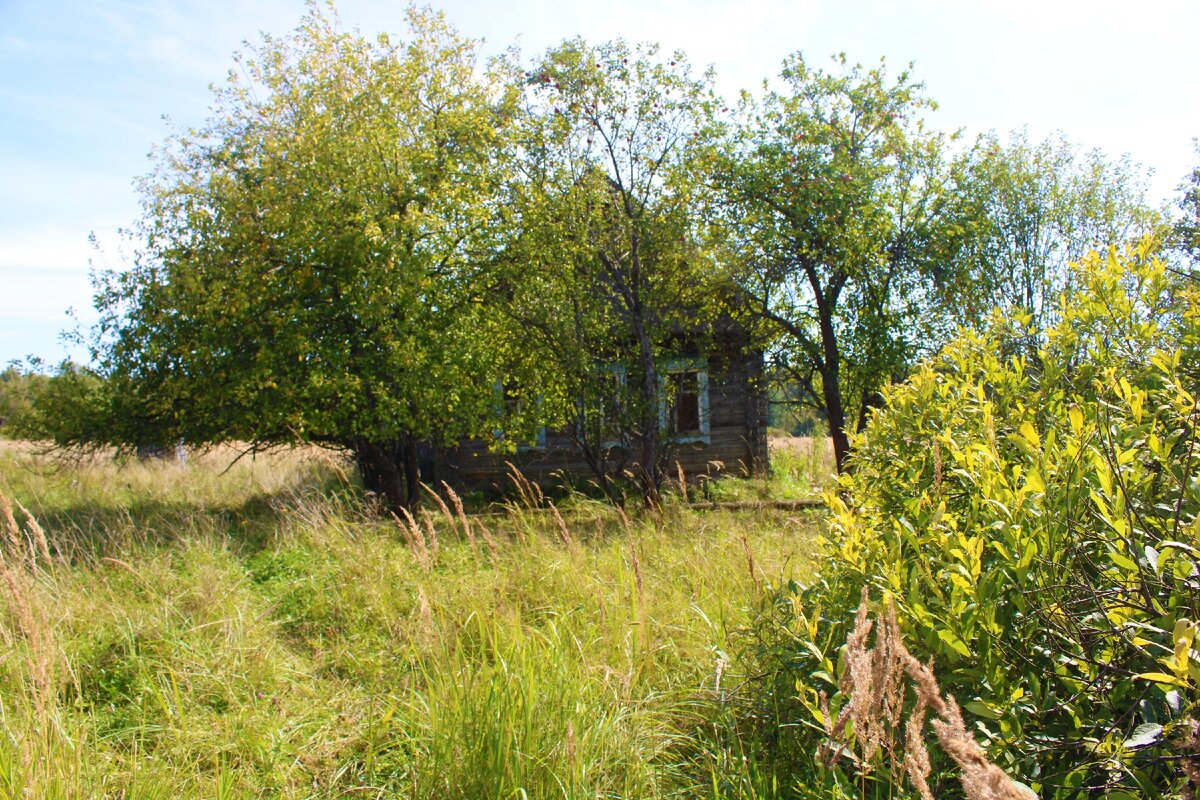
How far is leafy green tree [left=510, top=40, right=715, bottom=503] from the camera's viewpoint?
1021 cm

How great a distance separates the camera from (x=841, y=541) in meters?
3.15

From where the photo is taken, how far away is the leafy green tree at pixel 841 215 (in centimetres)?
1088

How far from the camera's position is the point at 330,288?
9.57 meters

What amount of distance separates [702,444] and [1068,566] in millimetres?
12238

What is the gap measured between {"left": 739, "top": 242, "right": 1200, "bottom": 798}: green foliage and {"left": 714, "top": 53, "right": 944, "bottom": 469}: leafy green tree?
7.96 metres

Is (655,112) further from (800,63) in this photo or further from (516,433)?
(516,433)

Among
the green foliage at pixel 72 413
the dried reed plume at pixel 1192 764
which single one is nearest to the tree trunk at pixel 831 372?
the green foliage at pixel 72 413

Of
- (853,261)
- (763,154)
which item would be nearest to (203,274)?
(763,154)

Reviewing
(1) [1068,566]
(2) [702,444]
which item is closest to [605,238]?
(2) [702,444]

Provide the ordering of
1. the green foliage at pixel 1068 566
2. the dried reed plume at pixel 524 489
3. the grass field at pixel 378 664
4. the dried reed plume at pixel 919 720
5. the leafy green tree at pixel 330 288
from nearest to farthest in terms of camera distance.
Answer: the dried reed plume at pixel 919 720
the green foliage at pixel 1068 566
the grass field at pixel 378 664
the dried reed plume at pixel 524 489
the leafy green tree at pixel 330 288

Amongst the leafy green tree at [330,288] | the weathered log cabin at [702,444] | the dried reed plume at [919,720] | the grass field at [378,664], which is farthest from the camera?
the weathered log cabin at [702,444]

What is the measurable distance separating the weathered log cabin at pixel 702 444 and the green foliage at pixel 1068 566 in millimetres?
9236

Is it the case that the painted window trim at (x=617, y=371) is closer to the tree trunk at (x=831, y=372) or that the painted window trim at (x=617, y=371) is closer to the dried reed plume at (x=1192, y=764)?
the tree trunk at (x=831, y=372)

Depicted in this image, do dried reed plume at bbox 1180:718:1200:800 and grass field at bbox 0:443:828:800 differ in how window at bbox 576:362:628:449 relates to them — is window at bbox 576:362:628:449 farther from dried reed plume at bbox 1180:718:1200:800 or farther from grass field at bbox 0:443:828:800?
dried reed plume at bbox 1180:718:1200:800
